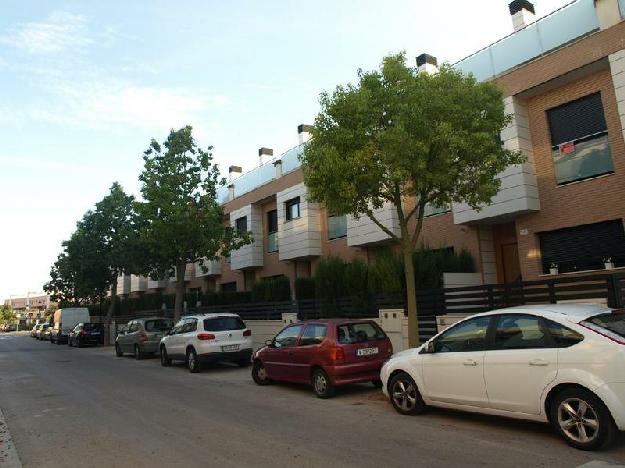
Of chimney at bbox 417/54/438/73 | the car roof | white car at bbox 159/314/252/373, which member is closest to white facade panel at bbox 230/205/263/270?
white car at bbox 159/314/252/373

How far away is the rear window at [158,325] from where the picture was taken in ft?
66.3

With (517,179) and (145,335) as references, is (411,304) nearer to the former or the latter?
(517,179)

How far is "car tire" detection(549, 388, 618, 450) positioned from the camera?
17.5 feet

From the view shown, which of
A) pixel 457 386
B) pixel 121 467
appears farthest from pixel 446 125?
pixel 121 467

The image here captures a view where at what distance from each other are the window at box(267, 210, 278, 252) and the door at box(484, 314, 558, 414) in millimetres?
20871

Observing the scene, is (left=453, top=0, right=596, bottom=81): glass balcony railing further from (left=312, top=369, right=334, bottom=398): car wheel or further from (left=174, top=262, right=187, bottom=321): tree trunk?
(left=174, top=262, right=187, bottom=321): tree trunk

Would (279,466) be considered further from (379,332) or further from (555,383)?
(379,332)

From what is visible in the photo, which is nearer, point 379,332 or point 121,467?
point 121,467

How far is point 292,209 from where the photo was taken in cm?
2555

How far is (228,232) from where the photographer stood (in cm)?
2280

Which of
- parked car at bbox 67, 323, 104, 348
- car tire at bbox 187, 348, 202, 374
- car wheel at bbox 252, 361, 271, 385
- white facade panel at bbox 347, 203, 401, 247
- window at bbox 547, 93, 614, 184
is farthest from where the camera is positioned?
parked car at bbox 67, 323, 104, 348

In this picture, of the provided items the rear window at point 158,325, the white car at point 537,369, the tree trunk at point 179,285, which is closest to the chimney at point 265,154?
the tree trunk at point 179,285

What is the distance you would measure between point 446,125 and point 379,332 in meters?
4.13

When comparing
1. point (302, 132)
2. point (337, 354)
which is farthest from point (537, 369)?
point (302, 132)
